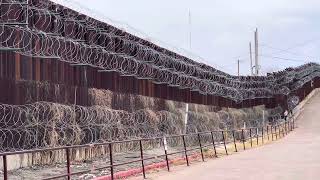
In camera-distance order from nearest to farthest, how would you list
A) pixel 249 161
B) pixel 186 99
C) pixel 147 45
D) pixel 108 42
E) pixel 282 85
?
pixel 249 161
pixel 108 42
pixel 147 45
pixel 186 99
pixel 282 85

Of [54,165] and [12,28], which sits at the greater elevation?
[12,28]

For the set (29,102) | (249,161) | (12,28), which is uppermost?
(12,28)

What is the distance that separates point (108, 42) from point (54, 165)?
29.2 ft

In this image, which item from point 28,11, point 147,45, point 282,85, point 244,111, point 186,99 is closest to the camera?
point 28,11

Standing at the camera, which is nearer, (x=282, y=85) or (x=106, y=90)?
(x=106, y=90)

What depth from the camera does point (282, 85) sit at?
65875mm

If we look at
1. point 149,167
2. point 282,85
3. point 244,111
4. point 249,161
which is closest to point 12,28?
point 149,167

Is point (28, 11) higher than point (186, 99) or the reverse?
higher

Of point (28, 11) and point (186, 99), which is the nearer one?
point (28, 11)

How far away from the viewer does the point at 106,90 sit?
25.3 m

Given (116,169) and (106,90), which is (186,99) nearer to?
(106,90)

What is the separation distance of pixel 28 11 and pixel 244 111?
1488 inches

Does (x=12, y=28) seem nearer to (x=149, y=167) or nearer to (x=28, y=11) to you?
(x=28, y=11)

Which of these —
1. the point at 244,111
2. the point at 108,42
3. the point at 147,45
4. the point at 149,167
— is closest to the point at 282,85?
the point at 244,111
